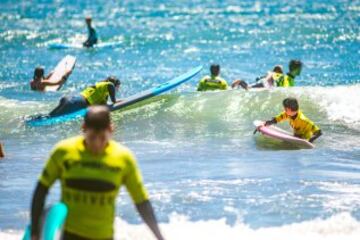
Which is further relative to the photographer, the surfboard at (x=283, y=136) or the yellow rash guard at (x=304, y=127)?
the yellow rash guard at (x=304, y=127)

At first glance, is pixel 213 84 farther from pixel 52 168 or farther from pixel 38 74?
pixel 52 168

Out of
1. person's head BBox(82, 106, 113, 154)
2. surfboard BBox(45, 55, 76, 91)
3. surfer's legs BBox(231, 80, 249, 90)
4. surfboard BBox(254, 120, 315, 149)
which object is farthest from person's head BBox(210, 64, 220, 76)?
person's head BBox(82, 106, 113, 154)

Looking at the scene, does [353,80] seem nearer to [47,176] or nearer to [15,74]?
[15,74]

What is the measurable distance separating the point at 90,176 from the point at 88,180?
0.09 ft

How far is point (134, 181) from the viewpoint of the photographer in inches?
181

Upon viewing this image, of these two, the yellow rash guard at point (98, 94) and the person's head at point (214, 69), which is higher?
the person's head at point (214, 69)

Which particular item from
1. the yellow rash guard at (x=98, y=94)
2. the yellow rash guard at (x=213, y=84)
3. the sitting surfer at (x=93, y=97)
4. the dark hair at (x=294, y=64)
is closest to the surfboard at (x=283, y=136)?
the sitting surfer at (x=93, y=97)

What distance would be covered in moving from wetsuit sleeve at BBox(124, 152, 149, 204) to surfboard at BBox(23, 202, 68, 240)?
0.38m

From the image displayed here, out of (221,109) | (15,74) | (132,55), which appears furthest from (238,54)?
(221,109)

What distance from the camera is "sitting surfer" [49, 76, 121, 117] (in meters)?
13.5

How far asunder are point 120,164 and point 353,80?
57.1 feet

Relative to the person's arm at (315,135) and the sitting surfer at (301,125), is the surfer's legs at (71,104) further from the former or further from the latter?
the person's arm at (315,135)

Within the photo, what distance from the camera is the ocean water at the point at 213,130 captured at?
827cm

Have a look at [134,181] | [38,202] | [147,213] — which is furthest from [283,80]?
[38,202]
